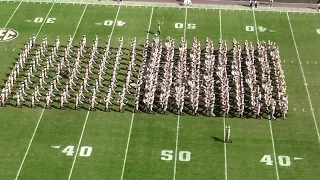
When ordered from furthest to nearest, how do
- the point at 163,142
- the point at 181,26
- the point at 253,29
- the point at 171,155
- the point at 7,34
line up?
the point at 181,26 → the point at 253,29 → the point at 7,34 → the point at 163,142 → the point at 171,155

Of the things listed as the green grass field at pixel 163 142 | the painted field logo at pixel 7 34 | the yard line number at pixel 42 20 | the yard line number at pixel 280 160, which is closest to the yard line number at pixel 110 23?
the green grass field at pixel 163 142

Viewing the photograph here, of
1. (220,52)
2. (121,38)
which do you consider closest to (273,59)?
(220,52)

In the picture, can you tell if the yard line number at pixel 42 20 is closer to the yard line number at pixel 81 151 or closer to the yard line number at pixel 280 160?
the yard line number at pixel 81 151

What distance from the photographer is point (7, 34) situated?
1566 inches

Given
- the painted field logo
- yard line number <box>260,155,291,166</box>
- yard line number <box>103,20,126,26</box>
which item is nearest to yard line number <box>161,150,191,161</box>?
yard line number <box>260,155,291,166</box>

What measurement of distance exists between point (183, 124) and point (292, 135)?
5.49 m

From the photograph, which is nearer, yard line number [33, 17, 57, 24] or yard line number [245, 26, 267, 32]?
yard line number [245, 26, 267, 32]

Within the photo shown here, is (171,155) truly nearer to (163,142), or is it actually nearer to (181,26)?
(163,142)

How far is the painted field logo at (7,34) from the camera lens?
39.3 m

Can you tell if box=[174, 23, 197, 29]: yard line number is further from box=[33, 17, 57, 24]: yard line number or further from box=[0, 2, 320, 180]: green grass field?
box=[33, 17, 57, 24]: yard line number

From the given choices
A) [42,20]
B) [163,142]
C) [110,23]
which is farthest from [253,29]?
[163,142]

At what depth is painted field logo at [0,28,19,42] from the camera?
39.3 meters

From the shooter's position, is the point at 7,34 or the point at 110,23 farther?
the point at 110,23

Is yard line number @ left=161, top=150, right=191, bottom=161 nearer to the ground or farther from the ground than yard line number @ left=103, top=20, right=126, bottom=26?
farther from the ground
